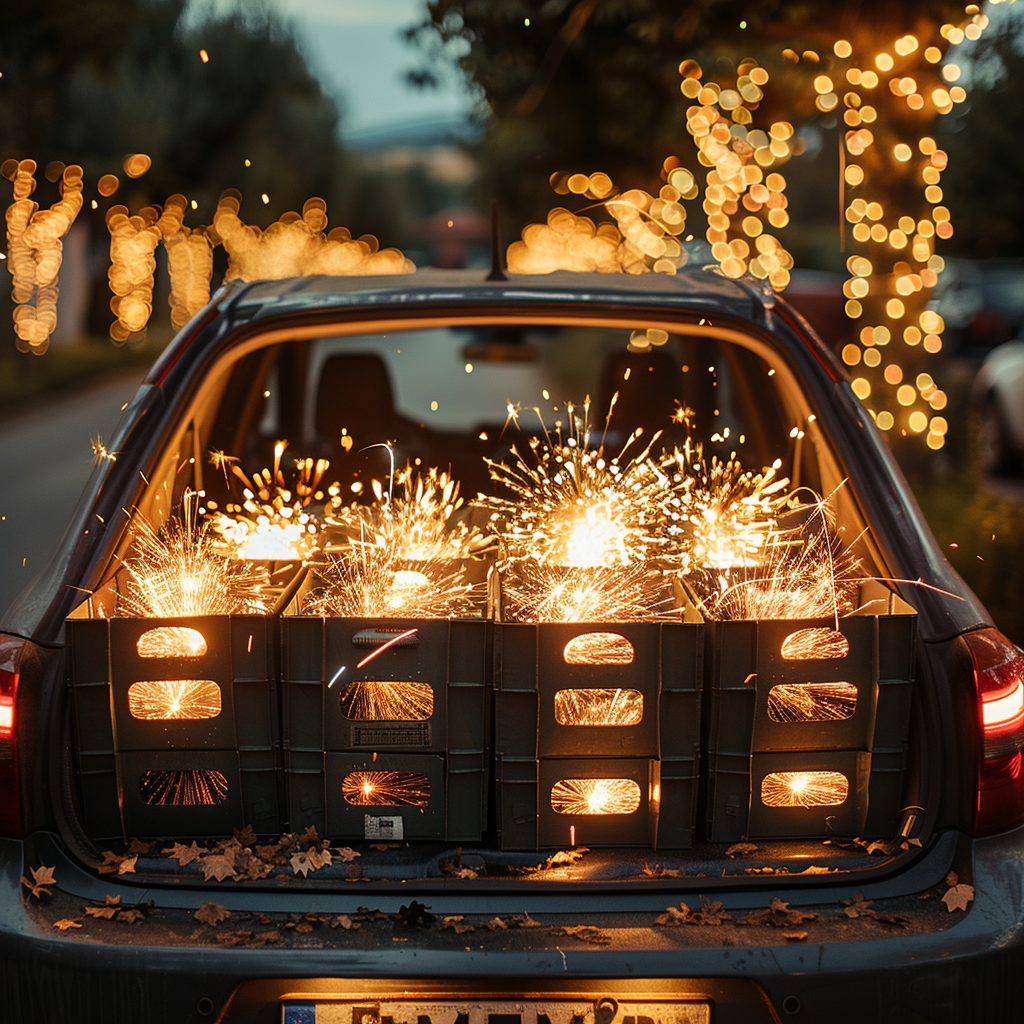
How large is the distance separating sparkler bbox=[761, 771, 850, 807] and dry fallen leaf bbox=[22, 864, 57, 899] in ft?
4.57

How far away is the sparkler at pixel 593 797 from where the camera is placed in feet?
7.26

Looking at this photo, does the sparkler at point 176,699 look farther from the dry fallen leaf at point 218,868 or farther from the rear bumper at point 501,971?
the rear bumper at point 501,971

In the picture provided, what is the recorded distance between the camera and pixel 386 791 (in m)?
2.22

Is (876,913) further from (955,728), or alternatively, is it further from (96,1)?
(96,1)

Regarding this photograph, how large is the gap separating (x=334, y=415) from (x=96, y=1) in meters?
17.4

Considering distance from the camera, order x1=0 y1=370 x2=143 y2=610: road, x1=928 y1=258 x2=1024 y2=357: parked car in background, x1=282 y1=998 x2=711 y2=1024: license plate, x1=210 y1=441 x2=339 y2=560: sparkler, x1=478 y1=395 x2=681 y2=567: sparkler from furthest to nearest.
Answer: x1=928 y1=258 x2=1024 y2=357: parked car in background
x1=0 y1=370 x2=143 y2=610: road
x1=210 y1=441 x2=339 y2=560: sparkler
x1=478 y1=395 x2=681 y2=567: sparkler
x1=282 y1=998 x2=711 y2=1024: license plate

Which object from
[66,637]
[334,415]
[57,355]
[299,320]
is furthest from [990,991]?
[57,355]

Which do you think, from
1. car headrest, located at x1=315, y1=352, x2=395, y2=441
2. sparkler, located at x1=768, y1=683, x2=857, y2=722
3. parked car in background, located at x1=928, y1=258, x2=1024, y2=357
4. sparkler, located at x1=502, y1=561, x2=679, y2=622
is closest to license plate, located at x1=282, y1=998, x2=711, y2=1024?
sparkler, located at x1=768, y1=683, x2=857, y2=722

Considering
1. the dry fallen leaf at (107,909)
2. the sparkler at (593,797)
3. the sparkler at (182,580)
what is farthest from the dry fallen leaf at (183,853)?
the sparkler at (593,797)

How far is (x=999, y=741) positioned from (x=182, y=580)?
175 cm

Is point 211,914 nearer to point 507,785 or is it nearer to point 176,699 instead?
point 176,699

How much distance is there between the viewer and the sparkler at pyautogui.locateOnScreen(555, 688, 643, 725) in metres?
2.16

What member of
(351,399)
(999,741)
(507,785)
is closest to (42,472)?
(351,399)

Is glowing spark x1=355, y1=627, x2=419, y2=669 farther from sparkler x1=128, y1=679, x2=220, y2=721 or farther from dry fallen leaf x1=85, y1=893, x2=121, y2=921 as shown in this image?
dry fallen leaf x1=85, y1=893, x2=121, y2=921
